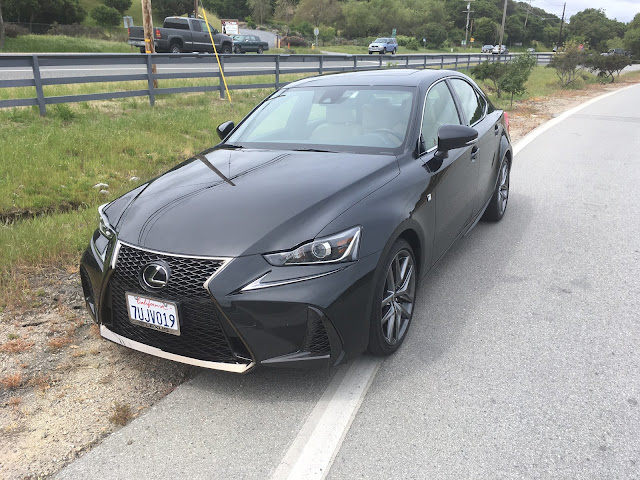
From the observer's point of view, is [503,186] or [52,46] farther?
[52,46]

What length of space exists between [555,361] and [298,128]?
98.0 inches

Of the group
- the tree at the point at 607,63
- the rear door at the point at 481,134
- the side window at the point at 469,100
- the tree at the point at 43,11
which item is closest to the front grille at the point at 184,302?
the rear door at the point at 481,134

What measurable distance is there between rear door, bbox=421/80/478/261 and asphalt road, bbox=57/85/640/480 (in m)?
0.50

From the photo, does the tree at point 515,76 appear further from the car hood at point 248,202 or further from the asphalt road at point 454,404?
the car hood at point 248,202

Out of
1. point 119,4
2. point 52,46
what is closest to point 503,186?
point 52,46

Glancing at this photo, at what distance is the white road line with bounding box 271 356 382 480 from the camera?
2443mm

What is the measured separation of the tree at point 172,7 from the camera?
3351 inches

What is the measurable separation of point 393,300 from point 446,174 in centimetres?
123

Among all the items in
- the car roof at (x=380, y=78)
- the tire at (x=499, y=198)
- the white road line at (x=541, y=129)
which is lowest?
the white road line at (x=541, y=129)

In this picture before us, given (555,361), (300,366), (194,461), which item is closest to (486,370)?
(555,361)

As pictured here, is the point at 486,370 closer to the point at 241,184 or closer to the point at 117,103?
the point at 241,184

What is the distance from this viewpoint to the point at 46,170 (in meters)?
6.87

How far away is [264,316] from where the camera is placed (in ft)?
8.71

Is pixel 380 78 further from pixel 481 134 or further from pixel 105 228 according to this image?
pixel 105 228
